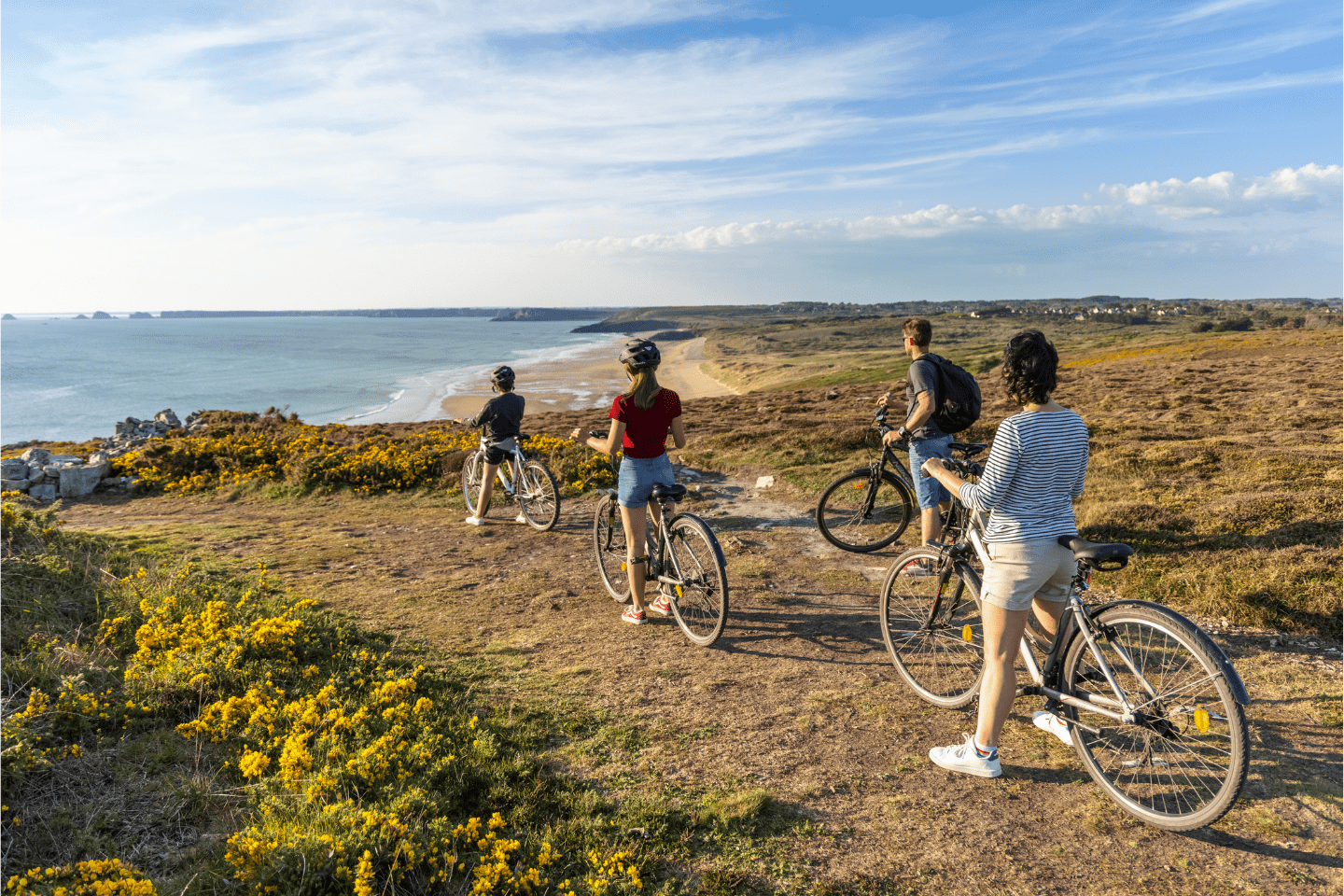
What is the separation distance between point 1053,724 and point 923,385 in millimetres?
3047

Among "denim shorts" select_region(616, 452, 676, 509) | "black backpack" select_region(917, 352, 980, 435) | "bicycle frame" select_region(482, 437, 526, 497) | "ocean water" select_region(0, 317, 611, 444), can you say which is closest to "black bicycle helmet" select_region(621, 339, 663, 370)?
"denim shorts" select_region(616, 452, 676, 509)

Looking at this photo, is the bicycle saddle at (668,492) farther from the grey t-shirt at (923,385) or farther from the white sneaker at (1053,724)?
the white sneaker at (1053,724)

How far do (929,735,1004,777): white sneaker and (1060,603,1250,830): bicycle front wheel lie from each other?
0.48 metres

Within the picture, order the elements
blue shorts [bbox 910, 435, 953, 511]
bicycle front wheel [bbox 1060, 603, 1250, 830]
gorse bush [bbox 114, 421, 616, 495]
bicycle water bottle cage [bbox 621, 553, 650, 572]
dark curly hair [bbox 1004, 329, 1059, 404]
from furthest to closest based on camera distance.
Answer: gorse bush [bbox 114, 421, 616, 495] → blue shorts [bbox 910, 435, 953, 511] → bicycle water bottle cage [bbox 621, 553, 650, 572] → dark curly hair [bbox 1004, 329, 1059, 404] → bicycle front wheel [bbox 1060, 603, 1250, 830]

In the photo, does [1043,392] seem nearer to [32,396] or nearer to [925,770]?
[925,770]

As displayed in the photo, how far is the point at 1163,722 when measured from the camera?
3271mm

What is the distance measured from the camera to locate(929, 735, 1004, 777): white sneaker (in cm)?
373

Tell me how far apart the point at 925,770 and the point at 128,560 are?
794cm

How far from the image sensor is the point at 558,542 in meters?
8.98

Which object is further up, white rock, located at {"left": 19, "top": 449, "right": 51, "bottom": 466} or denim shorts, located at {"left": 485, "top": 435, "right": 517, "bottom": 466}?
denim shorts, located at {"left": 485, "top": 435, "right": 517, "bottom": 466}

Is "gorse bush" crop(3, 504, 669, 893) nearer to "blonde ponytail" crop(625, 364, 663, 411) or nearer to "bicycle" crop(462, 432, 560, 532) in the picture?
"blonde ponytail" crop(625, 364, 663, 411)

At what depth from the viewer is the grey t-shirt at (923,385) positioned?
20.0 feet

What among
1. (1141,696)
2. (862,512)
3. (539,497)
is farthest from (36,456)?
(1141,696)

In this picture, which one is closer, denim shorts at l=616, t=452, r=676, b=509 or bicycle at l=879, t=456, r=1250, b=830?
bicycle at l=879, t=456, r=1250, b=830
